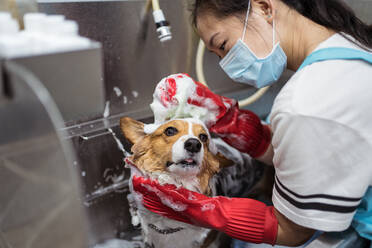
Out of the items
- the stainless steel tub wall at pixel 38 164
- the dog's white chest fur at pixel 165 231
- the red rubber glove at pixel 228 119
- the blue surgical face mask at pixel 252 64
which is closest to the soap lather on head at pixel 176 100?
the red rubber glove at pixel 228 119

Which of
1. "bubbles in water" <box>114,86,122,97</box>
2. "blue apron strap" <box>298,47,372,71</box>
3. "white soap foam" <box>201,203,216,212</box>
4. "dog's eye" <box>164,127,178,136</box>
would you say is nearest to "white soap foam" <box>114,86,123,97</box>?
"bubbles in water" <box>114,86,122,97</box>

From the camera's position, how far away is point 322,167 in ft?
2.35

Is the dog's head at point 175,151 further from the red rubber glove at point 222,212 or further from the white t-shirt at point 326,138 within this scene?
the white t-shirt at point 326,138

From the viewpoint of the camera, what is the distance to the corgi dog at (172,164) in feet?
2.84

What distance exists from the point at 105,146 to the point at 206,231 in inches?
17.5

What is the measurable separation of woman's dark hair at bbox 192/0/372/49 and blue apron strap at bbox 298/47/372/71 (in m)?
0.08

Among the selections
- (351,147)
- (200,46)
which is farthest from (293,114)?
(200,46)

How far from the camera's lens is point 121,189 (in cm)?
120

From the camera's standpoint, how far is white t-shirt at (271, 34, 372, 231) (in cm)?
70

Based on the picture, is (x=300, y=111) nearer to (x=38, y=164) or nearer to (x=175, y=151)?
(x=175, y=151)

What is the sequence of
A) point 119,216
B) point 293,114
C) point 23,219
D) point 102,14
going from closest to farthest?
point 23,219 → point 293,114 → point 102,14 → point 119,216

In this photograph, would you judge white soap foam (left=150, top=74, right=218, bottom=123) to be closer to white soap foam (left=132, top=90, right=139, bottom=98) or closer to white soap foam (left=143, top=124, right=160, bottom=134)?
white soap foam (left=143, top=124, right=160, bottom=134)

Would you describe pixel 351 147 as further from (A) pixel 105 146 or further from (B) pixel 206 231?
(A) pixel 105 146

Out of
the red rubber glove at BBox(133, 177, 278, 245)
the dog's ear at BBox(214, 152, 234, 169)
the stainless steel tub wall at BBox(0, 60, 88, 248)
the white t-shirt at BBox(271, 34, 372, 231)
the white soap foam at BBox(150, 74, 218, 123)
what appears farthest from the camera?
the dog's ear at BBox(214, 152, 234, 169)
